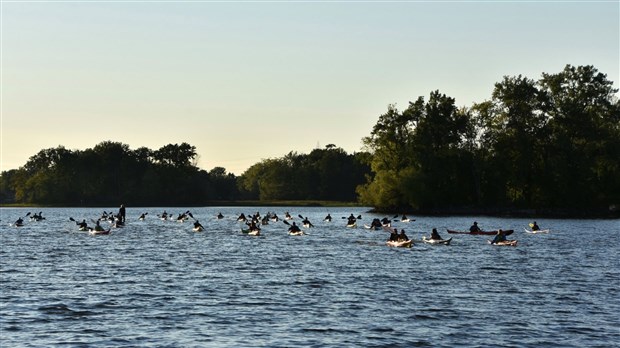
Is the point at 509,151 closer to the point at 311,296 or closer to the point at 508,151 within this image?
the point at 508,151

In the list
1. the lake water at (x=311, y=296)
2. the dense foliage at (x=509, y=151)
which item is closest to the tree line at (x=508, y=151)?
the dense foliage at (x=509, y=151)

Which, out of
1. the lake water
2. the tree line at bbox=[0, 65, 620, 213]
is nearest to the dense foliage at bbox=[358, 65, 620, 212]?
the tree line at bbox=[0, 65, 620, 213]

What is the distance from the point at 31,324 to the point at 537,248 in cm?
5109

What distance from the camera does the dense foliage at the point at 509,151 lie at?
514 feet

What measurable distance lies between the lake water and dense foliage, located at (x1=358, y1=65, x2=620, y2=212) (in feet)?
273

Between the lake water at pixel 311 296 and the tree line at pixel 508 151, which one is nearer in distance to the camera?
the lake water at pixel 311 296

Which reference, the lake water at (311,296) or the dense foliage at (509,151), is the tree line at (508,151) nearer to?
the dense foliage at (509,151)

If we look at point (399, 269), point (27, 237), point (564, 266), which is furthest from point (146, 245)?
point (564, 266)

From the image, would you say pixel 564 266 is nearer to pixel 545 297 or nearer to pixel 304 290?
pixel 545 297

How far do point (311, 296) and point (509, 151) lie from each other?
124 meters

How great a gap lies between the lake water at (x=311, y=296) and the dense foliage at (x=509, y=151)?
83.3 m

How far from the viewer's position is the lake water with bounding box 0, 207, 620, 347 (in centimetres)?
3231

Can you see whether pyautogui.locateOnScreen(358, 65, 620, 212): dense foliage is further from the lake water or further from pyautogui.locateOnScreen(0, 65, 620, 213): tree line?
the lake water

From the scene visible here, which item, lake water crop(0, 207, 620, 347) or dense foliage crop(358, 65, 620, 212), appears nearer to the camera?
lake water crop(0, 207, 620, 347)
